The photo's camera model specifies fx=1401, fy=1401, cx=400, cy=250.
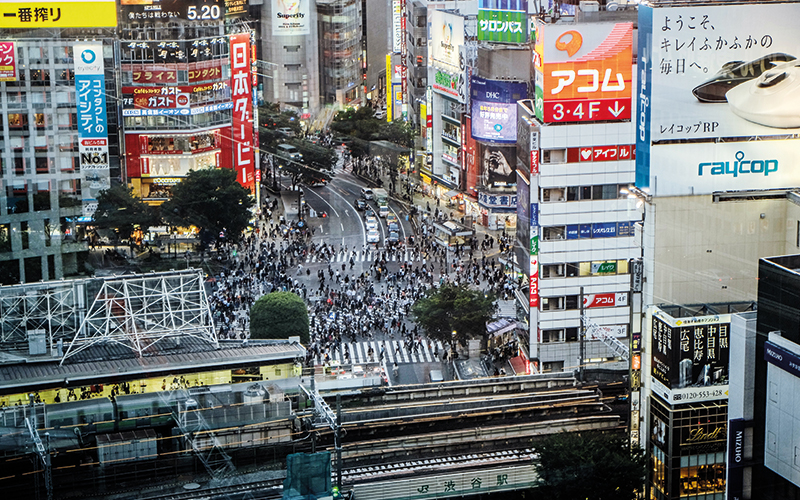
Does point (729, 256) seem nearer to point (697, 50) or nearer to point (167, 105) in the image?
point (697, 50)

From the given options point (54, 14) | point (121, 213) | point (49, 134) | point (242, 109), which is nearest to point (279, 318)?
point (49, 134)

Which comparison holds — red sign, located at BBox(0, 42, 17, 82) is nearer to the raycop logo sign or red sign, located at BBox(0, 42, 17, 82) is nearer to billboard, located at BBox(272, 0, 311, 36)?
the raycop logo sign

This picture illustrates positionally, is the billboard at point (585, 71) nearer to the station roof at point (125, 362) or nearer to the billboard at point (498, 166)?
the station roof at point (125, 362)

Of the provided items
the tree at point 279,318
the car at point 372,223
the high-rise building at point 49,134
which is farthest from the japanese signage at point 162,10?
the tree at point 279,318

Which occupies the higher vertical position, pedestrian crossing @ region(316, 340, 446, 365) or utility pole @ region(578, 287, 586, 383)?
utility pole @ region(578, 287, 586, 383)

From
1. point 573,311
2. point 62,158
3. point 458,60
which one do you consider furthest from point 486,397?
point 458,60

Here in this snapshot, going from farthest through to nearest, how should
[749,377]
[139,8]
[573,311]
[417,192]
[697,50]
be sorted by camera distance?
[417,192]
[139,8]
[573,311]
[697,50]
[749,377]

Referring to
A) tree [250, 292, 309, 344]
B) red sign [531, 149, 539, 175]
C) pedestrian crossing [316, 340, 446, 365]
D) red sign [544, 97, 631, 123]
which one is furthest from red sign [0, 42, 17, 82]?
red sign [544, 97, 631, 123]
